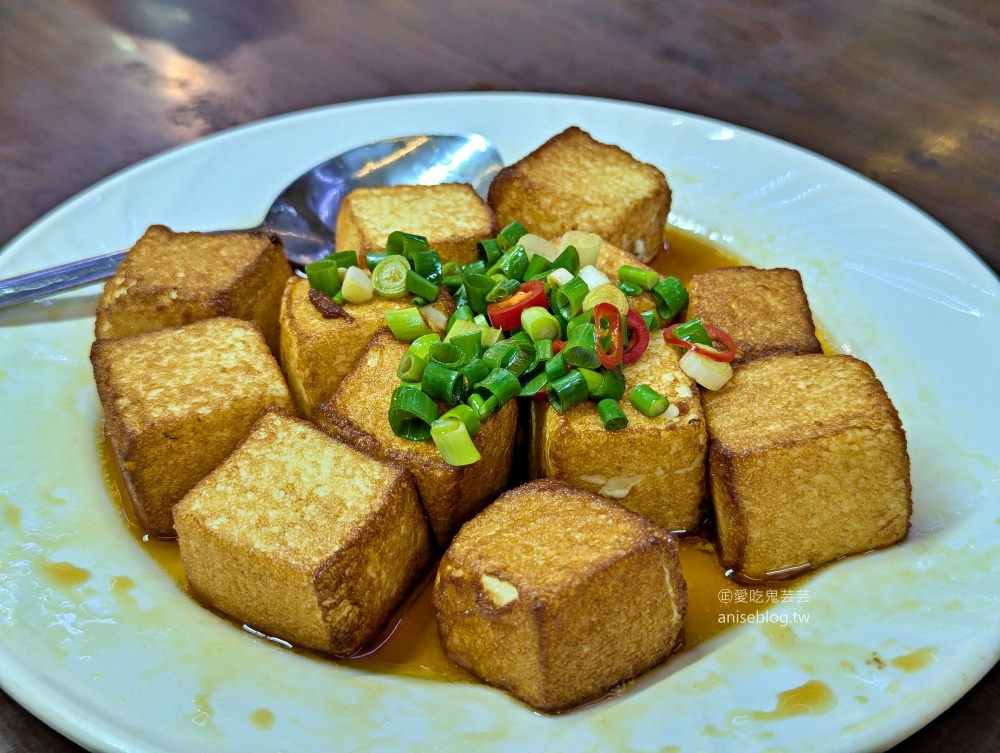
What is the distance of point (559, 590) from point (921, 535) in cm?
89

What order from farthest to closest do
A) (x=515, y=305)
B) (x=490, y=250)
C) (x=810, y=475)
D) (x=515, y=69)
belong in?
(x=515, y=69), (x=490, y=250), (x=515, y=305), (x=810, y=475)

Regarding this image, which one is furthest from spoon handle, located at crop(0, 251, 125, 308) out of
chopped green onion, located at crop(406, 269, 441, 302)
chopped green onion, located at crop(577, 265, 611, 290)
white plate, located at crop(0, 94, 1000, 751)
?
chopped green onion, located at crop(577, 265, 611, 290)

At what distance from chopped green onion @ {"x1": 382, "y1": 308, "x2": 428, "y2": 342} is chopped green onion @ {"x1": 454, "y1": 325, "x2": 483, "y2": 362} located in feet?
0.34

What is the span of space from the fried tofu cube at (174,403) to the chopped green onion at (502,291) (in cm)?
63

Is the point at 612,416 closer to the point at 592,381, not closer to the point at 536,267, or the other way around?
the point at 592,381

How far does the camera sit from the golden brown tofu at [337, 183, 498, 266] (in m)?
2.70

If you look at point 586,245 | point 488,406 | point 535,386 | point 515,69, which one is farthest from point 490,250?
point 515,69

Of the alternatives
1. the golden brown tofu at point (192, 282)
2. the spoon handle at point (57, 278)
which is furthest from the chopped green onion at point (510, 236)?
the spoon handle at point (57, 278)

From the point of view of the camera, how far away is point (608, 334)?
87.9 inches

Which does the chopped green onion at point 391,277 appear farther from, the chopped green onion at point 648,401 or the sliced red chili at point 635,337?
the chopped green onion at point 648,401

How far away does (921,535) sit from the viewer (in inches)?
79.0

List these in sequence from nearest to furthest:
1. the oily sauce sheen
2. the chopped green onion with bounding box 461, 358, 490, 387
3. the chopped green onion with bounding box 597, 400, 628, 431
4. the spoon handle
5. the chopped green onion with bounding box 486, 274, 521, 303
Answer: the oily sauce sheen, the chopped green onion with bounding box 597, 400, 628, 431, the chopped green onion with bounding box 461, 358, 490, 387, the chopped green onion with bounding box 486, 274, 521, 303, the spoon handle

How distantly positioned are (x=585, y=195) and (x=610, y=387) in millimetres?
968

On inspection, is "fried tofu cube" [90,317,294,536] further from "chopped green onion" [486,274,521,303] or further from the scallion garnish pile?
"chopped green onion" [486,274,521,303]
